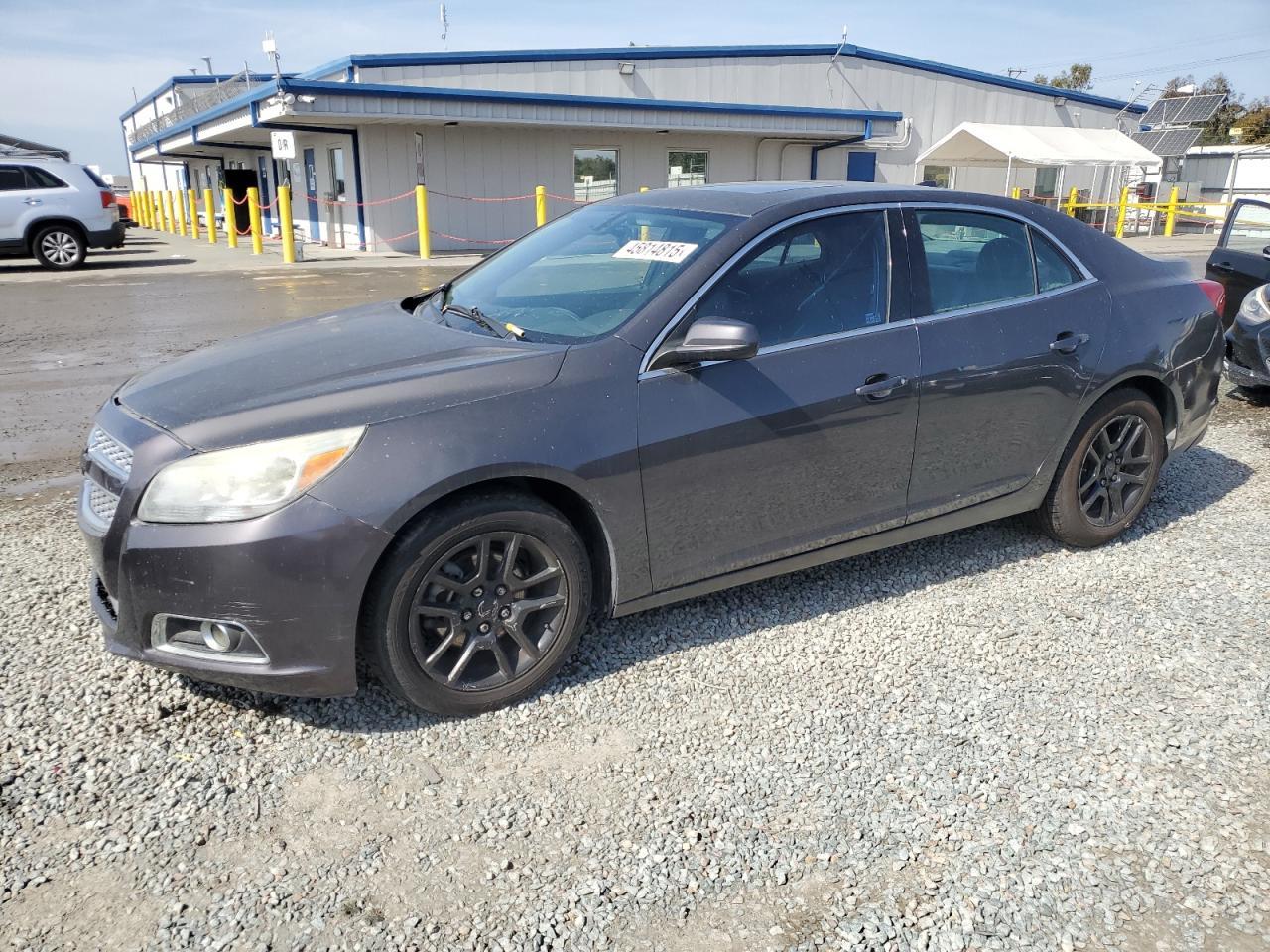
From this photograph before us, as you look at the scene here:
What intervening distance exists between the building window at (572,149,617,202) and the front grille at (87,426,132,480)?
23.9 metres

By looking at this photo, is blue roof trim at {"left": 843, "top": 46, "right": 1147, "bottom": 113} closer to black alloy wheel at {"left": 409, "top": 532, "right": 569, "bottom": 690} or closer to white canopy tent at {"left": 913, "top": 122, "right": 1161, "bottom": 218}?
white canopy tent at {"left": 913, "top": 122, "right": 1161, "bottom": 218}

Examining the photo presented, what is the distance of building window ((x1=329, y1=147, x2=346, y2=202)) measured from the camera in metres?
25.0

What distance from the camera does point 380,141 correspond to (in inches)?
922

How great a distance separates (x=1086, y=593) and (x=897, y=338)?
1404mm

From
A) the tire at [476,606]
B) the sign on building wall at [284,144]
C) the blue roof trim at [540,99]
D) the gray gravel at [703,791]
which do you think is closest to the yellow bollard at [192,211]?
the blue roof trim at [540,99]

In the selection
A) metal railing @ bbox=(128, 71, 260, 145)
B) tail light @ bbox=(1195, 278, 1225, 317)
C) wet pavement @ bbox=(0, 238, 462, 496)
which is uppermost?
metal railing @ bbox=(128, 71, 260, 145)

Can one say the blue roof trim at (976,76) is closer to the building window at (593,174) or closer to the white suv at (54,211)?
the building window at (593,174)

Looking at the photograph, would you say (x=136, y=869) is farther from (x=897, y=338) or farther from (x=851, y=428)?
(x=897, y=338)

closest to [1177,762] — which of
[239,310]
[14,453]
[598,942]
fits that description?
[598,942]

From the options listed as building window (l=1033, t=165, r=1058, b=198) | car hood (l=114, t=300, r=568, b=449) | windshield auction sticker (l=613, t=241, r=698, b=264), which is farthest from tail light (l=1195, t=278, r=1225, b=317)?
building window (l=1033, t=165, r=1058, b=198)

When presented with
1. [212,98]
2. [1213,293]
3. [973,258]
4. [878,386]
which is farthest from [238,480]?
[212,98]

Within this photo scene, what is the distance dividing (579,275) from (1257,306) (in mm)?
6098

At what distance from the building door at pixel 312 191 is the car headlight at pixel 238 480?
2599cm

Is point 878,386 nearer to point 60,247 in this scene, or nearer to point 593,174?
point 60,247
